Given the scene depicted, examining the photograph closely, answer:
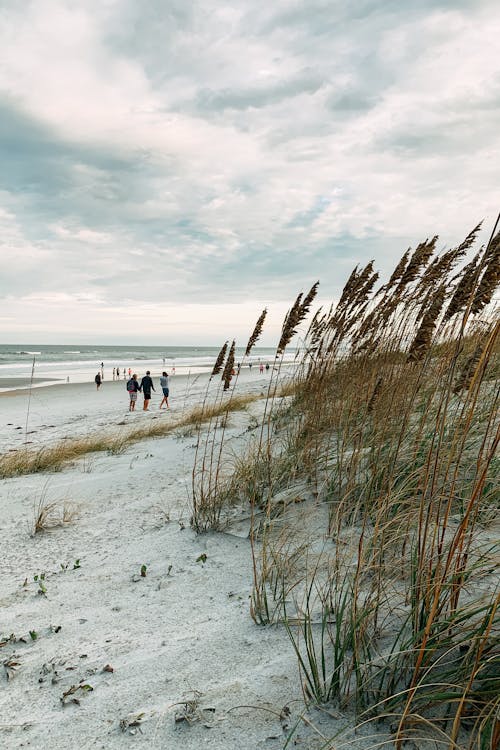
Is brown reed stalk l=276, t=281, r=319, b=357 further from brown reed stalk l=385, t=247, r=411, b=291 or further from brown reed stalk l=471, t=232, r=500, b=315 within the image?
brown reed stalk l=471, t=232, r=500, b=315

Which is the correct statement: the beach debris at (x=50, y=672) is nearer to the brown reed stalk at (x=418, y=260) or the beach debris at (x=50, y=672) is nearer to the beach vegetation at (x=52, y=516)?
the beach vegetation at (x=52, y=516)

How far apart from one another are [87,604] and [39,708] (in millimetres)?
784

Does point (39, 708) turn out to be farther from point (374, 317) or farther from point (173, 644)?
point (374, 317)

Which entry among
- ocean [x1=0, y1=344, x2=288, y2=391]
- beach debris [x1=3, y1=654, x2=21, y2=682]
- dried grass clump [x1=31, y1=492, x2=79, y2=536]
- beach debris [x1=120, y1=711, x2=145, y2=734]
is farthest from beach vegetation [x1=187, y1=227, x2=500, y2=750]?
ocean [x1=0, y1=344, x2=288, y2=391]

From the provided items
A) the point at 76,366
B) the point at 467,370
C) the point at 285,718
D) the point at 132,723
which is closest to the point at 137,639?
the point at 132,723

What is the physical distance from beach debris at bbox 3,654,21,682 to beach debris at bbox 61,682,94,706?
0.36 m

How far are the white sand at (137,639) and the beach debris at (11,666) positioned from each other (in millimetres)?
14

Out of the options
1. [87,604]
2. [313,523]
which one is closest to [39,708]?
[87,604]

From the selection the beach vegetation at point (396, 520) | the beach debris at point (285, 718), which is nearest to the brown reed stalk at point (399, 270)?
the beach vegetation at point (396, 520)

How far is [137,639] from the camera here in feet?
7.62

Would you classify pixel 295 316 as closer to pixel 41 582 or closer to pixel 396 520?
pixel 396 520

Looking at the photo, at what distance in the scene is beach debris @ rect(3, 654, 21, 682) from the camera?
7.15 ft

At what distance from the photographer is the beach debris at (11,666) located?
2.18 metres

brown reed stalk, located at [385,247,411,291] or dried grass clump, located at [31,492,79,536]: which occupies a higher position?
brown reed stalk, located at [385,247,411,291]
